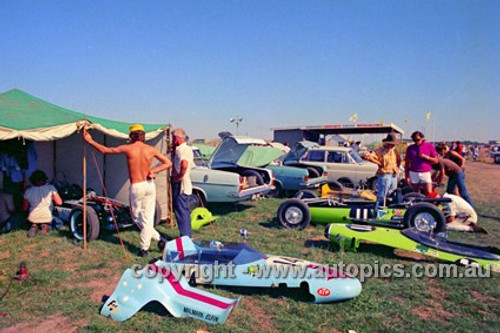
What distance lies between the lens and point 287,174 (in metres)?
11.0

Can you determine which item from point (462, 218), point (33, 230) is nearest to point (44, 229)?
point (33, 230)

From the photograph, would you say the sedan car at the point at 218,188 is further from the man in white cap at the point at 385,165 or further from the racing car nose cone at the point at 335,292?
the racing car nose cone at the point at 335,292

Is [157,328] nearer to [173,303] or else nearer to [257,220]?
[173,303]

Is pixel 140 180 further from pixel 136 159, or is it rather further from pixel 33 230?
pixel 33 230

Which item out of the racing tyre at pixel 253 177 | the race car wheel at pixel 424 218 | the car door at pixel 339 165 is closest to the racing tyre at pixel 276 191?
the racing tyre at pixel 253 177

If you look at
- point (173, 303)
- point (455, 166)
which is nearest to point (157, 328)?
point (173, 303)

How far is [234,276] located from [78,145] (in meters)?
5.89

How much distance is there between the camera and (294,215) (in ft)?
23.9

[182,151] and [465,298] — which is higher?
[182,151]

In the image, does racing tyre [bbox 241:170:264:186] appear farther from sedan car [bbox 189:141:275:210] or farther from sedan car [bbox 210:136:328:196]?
sedan car [bbox 189:141:275:210]

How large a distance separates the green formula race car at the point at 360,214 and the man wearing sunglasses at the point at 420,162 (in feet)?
3.17

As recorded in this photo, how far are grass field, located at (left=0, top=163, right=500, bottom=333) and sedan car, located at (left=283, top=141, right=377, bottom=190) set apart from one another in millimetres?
6387

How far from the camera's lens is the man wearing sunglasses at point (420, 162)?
7457 mm

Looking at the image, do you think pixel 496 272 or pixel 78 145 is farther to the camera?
pixel 78 145
